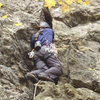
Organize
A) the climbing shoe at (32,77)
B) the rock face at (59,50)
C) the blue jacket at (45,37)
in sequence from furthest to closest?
1. the blue jacket at (45,37)
2. the climbing shoe at (32,77)
3. the rock face at (59,50)

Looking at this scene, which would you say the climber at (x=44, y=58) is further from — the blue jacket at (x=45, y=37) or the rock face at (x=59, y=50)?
the rock face at (x=59, y=50)

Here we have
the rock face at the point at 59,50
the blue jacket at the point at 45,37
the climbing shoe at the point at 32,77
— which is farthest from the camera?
the blue jacket at the point at 45,37

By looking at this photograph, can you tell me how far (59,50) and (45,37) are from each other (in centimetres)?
59

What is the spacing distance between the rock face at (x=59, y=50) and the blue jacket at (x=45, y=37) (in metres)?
0.31

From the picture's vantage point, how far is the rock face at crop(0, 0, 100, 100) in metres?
6.48

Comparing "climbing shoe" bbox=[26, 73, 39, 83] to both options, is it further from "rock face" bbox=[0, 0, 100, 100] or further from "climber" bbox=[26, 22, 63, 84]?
"rock face" bbox=[0, 0, 100, 100]

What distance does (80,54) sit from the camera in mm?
7805

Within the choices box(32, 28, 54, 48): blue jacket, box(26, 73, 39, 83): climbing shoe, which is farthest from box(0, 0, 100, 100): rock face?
box(32, 28, 54, 48): blue jacket

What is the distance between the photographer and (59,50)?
8.14 meters

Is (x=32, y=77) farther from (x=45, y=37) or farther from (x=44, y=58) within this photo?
(x=45, y=37)

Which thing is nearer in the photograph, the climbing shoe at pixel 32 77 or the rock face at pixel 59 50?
the rock face at pixel 59 50

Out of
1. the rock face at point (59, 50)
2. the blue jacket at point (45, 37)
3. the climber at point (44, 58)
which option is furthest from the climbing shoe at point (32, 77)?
the blue jacket at point (45, 37)

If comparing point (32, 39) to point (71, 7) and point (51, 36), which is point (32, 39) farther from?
point (71, 7)

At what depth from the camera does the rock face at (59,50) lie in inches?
255
